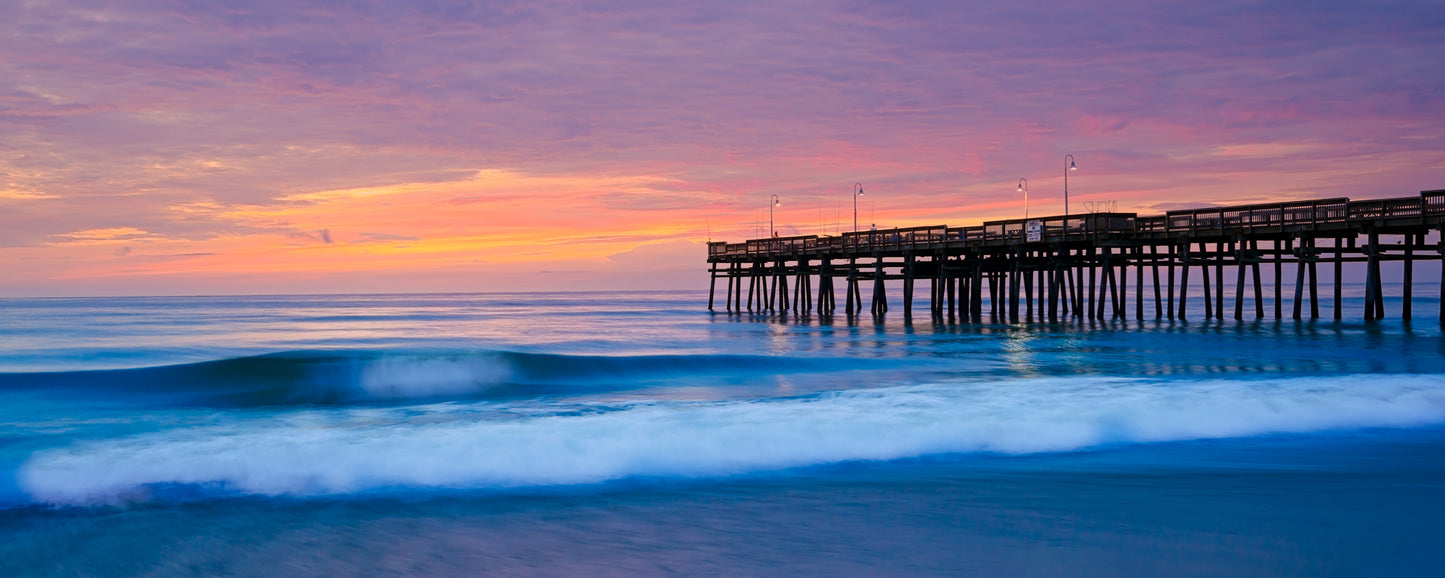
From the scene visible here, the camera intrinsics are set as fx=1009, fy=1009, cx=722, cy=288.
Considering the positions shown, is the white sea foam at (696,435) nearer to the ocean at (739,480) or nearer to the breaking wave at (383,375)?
the ocean at (739,480)

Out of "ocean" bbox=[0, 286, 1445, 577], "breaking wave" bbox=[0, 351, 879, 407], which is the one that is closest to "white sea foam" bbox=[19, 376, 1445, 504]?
"ocean" bbox=[0, 286, 1445, 577]

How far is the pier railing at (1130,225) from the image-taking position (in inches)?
1232

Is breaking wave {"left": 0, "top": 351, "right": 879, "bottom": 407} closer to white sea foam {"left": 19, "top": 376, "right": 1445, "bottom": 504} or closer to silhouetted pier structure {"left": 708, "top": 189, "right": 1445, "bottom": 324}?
white sea foam {"left": 19, "top": 376, "right": 1445, "bottom": 504}

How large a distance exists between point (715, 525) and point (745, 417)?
15.7 ft

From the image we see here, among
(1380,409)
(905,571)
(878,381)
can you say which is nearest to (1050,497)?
(905,571)

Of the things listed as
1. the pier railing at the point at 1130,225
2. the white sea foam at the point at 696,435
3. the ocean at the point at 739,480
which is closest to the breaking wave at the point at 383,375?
the ocean at the point at 739,480

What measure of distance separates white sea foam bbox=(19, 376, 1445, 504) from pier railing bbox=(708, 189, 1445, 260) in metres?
18.5

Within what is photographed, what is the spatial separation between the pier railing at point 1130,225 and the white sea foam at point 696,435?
60.6 feet

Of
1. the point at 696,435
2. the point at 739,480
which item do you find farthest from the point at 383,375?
the point at 739,480

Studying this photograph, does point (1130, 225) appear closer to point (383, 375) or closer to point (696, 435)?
point (383, 375)

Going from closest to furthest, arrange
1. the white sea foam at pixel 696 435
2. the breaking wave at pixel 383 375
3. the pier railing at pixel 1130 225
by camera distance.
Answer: the white sea foam at pixel 696 435, the breaking wave at pixel 383 375, the pier railing at pixel 1130 225

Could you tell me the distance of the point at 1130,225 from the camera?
1551 inches

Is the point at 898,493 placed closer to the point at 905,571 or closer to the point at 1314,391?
the point at 905,571

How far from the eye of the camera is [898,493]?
9227mm
